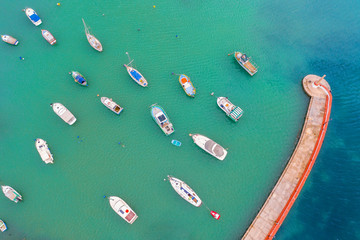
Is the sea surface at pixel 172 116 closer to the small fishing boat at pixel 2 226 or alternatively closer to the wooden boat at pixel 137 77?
the small fishing boat at pixel 2 226

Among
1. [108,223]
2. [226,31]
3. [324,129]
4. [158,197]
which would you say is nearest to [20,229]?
[108,223]

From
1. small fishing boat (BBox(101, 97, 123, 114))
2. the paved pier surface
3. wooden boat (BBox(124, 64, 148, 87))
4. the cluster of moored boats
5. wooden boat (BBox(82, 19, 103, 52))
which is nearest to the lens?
the paved pier surface

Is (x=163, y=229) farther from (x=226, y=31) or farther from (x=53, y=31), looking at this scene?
(x=53, y=31)

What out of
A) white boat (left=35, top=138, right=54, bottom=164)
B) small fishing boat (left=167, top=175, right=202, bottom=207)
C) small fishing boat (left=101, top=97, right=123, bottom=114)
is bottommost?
white boat (left=35, top=138, right=54, bottom=164)

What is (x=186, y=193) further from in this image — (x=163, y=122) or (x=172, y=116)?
(x=172, y=116)

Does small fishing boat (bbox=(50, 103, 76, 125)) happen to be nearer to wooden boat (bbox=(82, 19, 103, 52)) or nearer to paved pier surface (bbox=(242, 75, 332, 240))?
wooden boat (bbox=(82, 19, 103, 52))

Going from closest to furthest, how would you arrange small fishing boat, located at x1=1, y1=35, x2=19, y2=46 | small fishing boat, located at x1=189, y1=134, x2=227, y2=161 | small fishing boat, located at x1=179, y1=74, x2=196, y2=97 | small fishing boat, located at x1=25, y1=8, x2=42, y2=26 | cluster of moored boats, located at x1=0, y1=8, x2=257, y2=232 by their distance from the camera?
cluster of moored boats, located at x1=0, y1=8, x2=257, y2=232
small fishing boat, located at x1=189, y1=134, x2=227, y2=161
small fishing boat, located at x1=179, y1=74, x2=196, y2=97
small fishing boat, located at x1=1, y1=35, x2=19, y2=46
small fishing boat, located at x1=25, y1=8, x2=42, y2=26

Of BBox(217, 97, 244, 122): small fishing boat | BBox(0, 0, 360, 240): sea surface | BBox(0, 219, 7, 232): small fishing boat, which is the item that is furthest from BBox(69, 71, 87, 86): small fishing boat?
BBox(0, 219, 7, 232): small fishing boat
